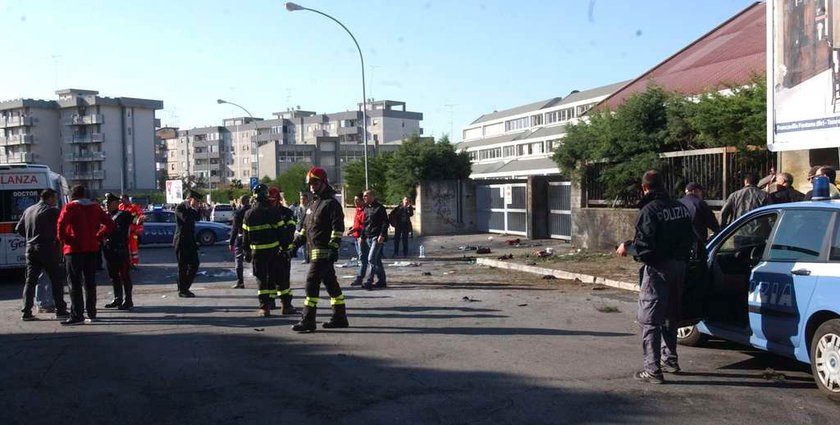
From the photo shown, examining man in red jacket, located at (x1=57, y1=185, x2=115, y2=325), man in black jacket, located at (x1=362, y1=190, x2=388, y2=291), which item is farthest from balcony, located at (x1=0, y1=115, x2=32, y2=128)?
man in red jacket, located at (x1=57, y1=185, x2=115, y2=325)

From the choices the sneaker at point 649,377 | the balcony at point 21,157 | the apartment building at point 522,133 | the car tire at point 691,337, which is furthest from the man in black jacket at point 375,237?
the balcony at point 21,157

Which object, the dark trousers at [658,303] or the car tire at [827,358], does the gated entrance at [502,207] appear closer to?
the dark trousers at [658,303]

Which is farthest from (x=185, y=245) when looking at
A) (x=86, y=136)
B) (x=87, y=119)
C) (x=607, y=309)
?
(x=86, y=136)

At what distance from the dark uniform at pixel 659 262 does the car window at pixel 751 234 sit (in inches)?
42.8

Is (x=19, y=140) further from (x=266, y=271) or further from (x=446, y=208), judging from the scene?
(x=266, y=271)

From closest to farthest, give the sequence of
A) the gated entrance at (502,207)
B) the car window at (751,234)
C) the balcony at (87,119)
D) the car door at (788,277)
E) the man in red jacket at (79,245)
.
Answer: the car door at (788,277)
the car window at (751,234)
the man in red jacket at (79,245)
the gated entrance at (502,207)
the balcony at (87,119)

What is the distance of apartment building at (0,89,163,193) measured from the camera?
311ft

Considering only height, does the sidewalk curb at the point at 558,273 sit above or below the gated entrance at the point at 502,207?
below

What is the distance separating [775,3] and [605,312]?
7.88 meters

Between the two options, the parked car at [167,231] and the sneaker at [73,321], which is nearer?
the sneaker at [73,321]

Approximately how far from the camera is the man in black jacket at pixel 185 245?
40.6 feet

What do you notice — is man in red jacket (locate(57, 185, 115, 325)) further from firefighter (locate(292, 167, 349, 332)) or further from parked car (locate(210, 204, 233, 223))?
parked car (locate(210, 204, 233, 223))

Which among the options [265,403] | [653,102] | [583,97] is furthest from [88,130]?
[265,403]

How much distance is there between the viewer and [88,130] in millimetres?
95375
